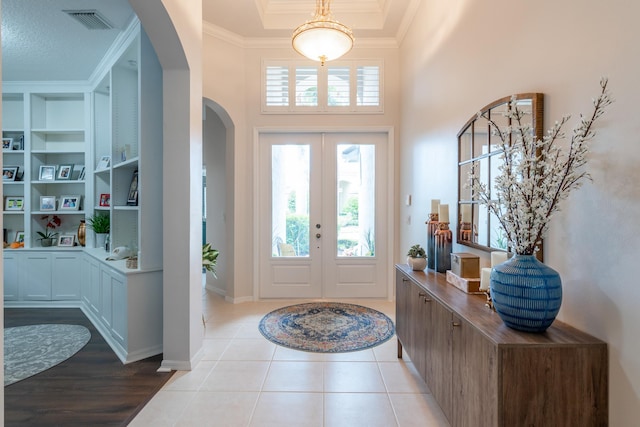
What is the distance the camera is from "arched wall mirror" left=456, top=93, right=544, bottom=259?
1746mm

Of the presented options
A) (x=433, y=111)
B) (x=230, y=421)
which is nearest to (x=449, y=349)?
(x=230, y=421)

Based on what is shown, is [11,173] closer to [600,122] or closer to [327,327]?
[327,327]

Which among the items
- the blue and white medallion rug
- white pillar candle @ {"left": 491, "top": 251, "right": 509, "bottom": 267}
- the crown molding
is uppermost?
the crown molding

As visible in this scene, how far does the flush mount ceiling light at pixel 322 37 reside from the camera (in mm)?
2799

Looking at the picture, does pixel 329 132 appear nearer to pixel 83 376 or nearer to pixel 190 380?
pixel 190 380

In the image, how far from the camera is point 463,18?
256 centimetres

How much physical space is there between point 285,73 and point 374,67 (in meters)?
1.28

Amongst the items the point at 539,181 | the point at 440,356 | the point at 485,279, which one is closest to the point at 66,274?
the point at 440,356

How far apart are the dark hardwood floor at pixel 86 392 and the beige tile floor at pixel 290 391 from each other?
171mm

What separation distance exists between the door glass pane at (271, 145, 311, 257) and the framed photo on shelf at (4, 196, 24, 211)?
3583mm

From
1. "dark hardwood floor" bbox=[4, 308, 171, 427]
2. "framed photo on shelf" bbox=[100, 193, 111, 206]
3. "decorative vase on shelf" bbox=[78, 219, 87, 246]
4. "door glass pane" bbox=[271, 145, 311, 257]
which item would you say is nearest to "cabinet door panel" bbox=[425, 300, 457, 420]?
"dark hardwood floor" bbox=[4, 308, 171, 427]

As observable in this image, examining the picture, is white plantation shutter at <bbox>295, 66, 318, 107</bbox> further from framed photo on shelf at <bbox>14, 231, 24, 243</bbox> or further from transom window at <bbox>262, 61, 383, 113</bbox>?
framed photo on shelf at <bbox>14, 231, 24, 243</bbox>

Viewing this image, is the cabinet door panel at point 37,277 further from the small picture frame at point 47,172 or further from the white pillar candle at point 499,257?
the white pillar candle at point 499,257

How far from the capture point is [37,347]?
306 cm
